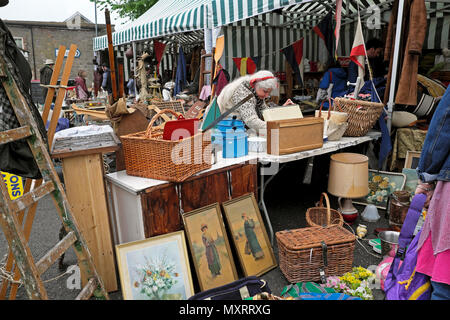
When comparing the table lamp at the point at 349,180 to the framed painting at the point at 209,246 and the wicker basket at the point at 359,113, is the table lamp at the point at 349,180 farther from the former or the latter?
the framed painting at the point at 209,246

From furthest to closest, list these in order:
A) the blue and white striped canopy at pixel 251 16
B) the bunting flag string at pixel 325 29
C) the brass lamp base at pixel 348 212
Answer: the bunting flag string at pixel 325 29, the blue and white striped canopy at pixel 251 16, the brass lamp base at pixel 348 212

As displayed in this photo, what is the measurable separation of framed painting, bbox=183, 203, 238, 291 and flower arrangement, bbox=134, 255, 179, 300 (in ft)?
0.75

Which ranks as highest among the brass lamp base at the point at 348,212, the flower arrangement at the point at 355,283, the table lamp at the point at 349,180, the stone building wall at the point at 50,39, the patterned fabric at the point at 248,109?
the stone building wall at the point at 50,39

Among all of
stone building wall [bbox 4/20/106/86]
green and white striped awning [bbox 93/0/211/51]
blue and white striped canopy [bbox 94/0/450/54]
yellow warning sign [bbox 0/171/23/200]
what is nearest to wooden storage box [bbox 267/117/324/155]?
blue and white striped canopy [bbox 94/0/450/54]

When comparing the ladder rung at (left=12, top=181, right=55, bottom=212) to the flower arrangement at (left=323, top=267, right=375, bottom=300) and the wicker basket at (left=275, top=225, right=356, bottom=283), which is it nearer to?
the wicker basket at (left=275, top=225, right=356, bottom=283)

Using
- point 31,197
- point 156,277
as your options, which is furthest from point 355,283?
point 31,197

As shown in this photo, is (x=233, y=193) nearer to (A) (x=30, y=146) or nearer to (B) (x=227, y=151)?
(B) (x=227, y=151)

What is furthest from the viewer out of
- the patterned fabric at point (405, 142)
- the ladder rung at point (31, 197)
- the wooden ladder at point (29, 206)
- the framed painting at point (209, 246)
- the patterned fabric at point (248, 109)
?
the patterned fabric at point (405, 142)

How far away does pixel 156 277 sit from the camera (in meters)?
2.21

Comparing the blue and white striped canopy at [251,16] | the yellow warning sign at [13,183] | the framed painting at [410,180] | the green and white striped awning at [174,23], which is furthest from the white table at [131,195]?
the green and white striped awning at [174,23]

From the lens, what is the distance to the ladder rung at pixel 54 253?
1.60 m

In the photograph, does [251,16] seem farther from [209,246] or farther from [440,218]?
[440,218]

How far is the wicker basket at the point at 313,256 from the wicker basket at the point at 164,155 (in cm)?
93
